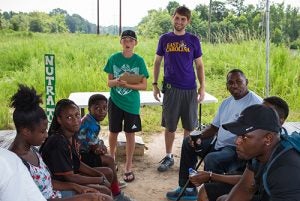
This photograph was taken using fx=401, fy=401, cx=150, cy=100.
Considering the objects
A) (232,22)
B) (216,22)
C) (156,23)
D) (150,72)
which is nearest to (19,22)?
(156,23)

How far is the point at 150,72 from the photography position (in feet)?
31.4

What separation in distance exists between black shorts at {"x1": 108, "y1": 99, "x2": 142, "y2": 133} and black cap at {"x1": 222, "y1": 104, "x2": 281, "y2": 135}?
2.17m

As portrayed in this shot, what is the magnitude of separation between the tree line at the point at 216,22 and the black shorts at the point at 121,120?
308 centimetres

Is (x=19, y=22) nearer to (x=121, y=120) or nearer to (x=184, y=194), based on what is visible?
(x=121, y=120)

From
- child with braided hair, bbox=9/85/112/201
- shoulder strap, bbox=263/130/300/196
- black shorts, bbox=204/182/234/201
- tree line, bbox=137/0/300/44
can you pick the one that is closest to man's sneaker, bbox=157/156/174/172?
black shorts, bbox=204/182/234/201

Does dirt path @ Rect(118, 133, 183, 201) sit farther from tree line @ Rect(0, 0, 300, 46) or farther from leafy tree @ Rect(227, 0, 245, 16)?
leafy tree @ Rect(227, 0, 245, 16)

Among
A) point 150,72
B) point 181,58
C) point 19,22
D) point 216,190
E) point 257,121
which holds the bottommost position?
point 216,190

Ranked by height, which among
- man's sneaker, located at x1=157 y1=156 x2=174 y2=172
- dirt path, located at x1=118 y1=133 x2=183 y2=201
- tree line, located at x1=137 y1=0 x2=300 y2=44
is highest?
tree line, located at x1=137 y1=0 x2=300 y2=44

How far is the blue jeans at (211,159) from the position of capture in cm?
321

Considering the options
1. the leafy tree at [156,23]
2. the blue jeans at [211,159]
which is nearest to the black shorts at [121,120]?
the blue jeans at [211,159]

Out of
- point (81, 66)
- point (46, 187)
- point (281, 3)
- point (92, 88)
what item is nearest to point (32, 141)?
point (46, 187)

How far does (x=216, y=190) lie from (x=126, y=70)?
1743 mm

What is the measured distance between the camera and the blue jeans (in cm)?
321

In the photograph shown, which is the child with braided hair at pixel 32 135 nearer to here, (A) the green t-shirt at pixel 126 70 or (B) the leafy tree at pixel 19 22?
(A) the green t-shirt at pixel 126 70
